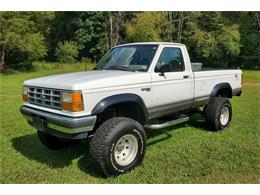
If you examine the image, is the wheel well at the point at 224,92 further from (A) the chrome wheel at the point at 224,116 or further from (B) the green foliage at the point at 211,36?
(B) the green foliage at the point at 211,36

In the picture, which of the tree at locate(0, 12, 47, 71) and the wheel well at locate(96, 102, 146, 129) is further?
the tree at locate(0, 12, 47, 71)

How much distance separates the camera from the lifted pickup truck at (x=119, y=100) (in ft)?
14.0

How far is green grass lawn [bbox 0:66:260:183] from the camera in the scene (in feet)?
14.7

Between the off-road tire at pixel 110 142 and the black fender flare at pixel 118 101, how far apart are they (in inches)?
10.7

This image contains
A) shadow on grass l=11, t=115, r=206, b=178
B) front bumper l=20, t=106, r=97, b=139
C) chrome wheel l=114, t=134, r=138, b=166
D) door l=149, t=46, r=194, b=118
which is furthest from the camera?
door l=149, t=46, r=194, b=118

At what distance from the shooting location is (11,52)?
1421 inches

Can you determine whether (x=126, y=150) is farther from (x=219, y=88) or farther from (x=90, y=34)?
(x=90, y=34)

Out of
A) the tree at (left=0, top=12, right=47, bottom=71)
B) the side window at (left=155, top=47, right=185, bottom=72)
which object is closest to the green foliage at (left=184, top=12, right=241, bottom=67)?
the tree at (left=0, top=12, right=47, bottom=71)

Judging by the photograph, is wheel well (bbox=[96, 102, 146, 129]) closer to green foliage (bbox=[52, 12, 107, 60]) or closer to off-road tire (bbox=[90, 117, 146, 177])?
off-road tire (bbox=[90, 117, 146, 177])

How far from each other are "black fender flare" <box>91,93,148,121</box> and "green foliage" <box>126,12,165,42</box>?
24.2 metres

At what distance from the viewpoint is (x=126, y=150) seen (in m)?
4.75

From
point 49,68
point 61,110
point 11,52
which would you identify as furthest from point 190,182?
point 11,52

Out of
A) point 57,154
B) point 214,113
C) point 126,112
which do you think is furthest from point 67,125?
point 214,113

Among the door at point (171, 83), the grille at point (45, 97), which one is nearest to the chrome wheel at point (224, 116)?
the door at point (171, 83)
